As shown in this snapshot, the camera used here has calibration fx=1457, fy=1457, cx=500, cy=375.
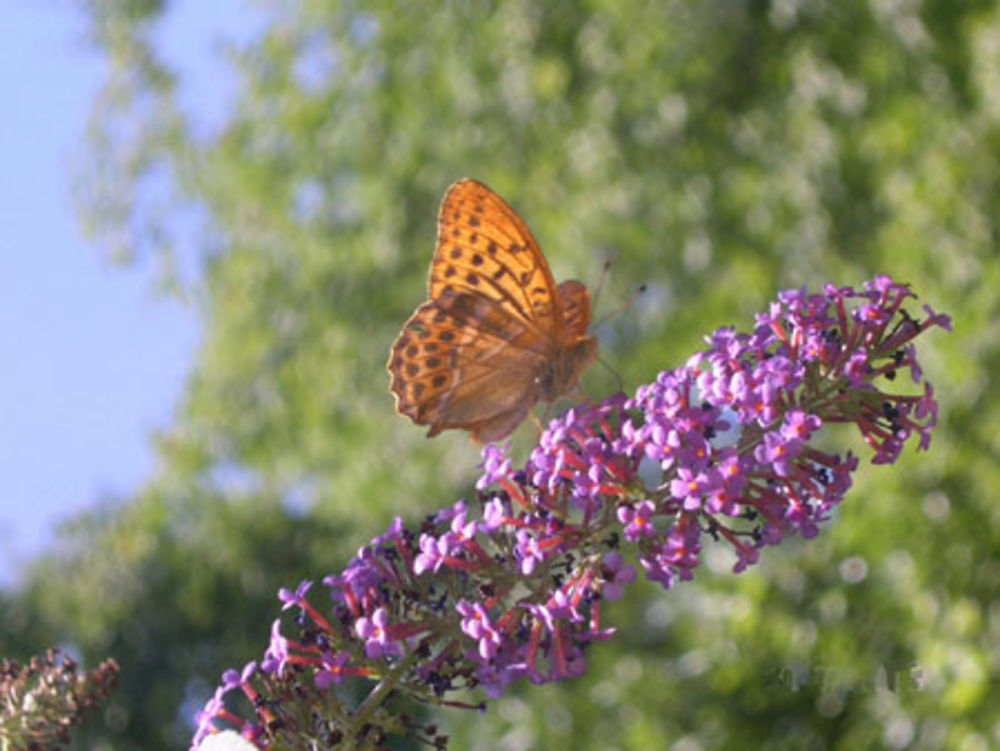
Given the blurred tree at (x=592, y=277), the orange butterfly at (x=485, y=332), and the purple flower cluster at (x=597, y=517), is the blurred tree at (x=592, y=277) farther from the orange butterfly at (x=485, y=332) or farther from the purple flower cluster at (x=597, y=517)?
the purple flower cluster at (x=597, y=517)

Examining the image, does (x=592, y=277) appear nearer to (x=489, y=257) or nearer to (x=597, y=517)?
(x=489, y=257)

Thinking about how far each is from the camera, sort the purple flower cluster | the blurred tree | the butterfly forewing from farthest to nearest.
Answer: the blurred tree, the butterfly forewing, the purple flower cluster

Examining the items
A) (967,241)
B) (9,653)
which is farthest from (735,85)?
(9,653)

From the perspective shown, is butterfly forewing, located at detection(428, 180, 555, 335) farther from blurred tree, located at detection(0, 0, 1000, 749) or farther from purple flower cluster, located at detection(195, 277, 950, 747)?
blurred tree, located at detection(0, 0, 1000, 749)

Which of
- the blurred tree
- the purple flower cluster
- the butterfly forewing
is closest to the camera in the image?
the purple flower cluster

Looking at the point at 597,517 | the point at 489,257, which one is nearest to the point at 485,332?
the point at 489,257

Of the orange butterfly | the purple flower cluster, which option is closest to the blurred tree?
the orange butterfly
